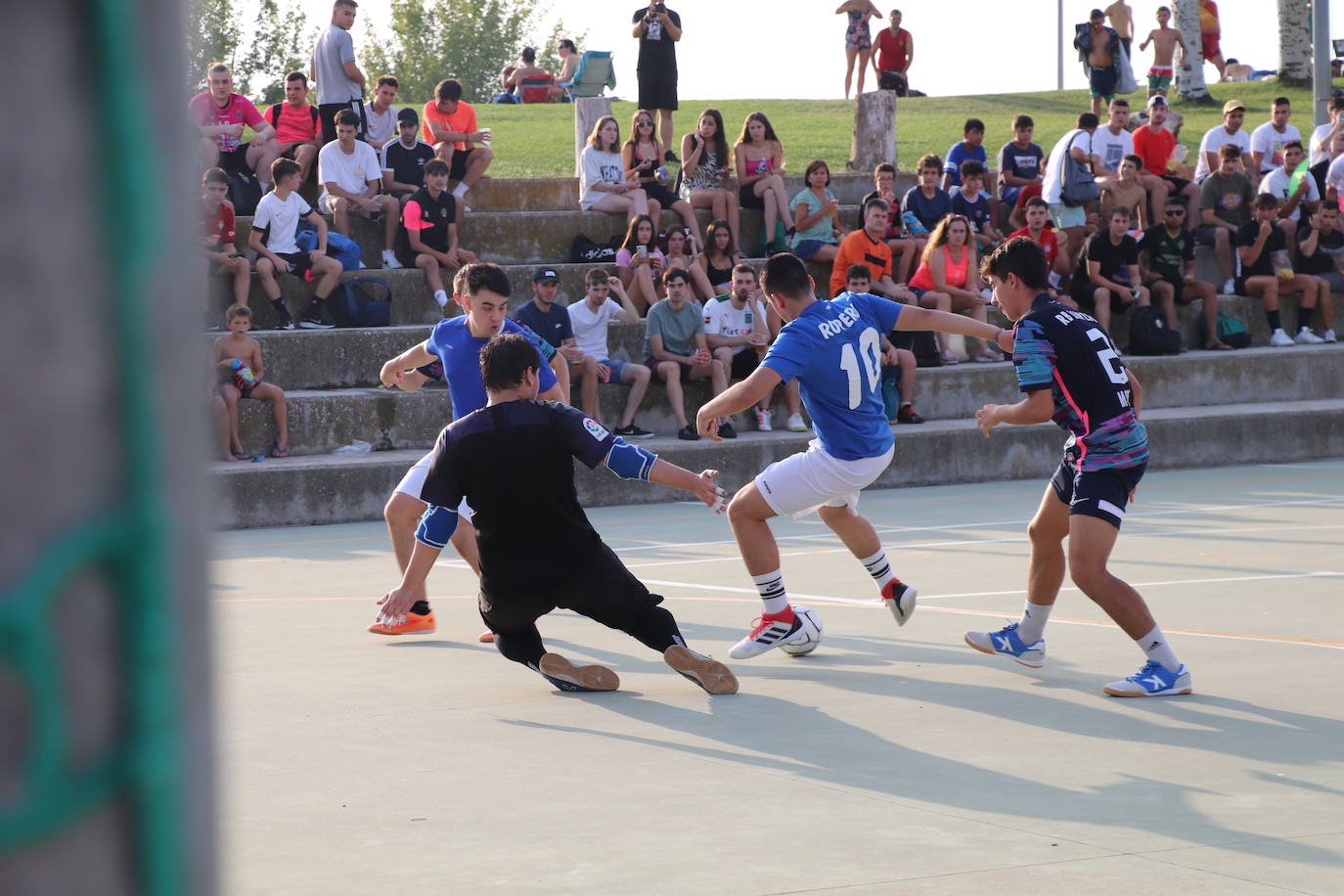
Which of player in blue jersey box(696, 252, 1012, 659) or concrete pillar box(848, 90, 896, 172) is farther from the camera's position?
concrete pillar box(848, 90, 896, 172)

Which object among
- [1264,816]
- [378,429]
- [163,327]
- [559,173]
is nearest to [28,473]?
[163,327]

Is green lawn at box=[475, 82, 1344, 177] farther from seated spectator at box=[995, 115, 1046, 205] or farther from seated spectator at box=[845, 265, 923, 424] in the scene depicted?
seated spectator at box=[845, 265, 923, 424]

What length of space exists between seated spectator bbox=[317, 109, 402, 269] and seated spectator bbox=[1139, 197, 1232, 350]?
8.78m

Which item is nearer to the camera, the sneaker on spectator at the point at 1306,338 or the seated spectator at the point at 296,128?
the seated spectator at the point at 296,128

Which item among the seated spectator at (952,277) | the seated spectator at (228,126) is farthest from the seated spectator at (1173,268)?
the seated spectator at (228,126)

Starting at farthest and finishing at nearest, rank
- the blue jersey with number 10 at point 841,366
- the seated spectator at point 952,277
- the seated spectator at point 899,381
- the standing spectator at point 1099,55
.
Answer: the standing spectator at point 1099,55, the seated spectator at point 952,277, the seated spectator at point 899,381, the blue jersey with number 10 at point 841,366

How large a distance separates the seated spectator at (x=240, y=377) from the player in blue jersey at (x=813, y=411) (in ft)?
26.7

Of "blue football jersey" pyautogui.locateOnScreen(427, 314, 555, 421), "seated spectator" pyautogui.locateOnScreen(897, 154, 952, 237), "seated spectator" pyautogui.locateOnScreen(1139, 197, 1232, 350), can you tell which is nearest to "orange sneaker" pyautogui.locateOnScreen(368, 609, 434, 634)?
"blue football jersey" pyautogui.locateOnScreen(427, 314, 555, 421)

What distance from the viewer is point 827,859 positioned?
15.0ft

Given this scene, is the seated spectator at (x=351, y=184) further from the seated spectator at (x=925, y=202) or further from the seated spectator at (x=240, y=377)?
the seated spectator at (x=925, y=202)

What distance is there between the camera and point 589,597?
691cm

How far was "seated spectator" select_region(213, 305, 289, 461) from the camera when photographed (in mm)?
14891

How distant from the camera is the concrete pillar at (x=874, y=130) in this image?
78.9ft

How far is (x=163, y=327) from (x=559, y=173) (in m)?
27.5
